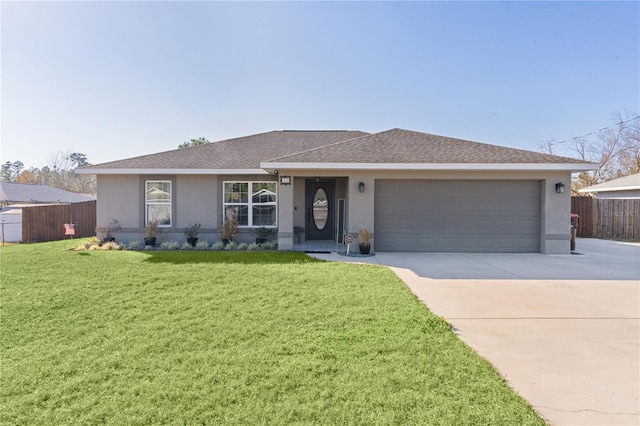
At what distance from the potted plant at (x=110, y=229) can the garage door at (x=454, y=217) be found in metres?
9.65

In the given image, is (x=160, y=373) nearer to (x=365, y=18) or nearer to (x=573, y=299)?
(x=573, y=299)

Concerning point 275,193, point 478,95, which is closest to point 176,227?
point 275,193

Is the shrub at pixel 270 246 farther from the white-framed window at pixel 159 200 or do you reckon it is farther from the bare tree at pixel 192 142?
the bare tree at pixel 192 142

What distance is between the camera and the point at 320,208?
41.9 feet

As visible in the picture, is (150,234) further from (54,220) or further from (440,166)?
(440,166)

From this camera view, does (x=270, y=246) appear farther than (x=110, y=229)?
No

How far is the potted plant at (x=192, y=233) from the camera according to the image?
1136cm

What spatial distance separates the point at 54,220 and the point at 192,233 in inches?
354

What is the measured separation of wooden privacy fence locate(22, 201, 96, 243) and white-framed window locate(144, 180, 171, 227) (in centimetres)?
668

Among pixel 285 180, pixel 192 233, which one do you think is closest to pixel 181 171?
pixel 192 233

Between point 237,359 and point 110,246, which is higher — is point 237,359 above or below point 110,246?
below

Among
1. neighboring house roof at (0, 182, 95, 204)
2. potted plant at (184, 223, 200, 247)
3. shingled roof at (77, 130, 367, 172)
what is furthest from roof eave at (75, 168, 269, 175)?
neighboring house roof at (0, 182, 95, 204)

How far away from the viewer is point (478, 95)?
54.3 feet

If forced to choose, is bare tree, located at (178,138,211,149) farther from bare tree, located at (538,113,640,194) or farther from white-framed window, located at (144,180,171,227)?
bare tree, located at (538,113,640,194)
